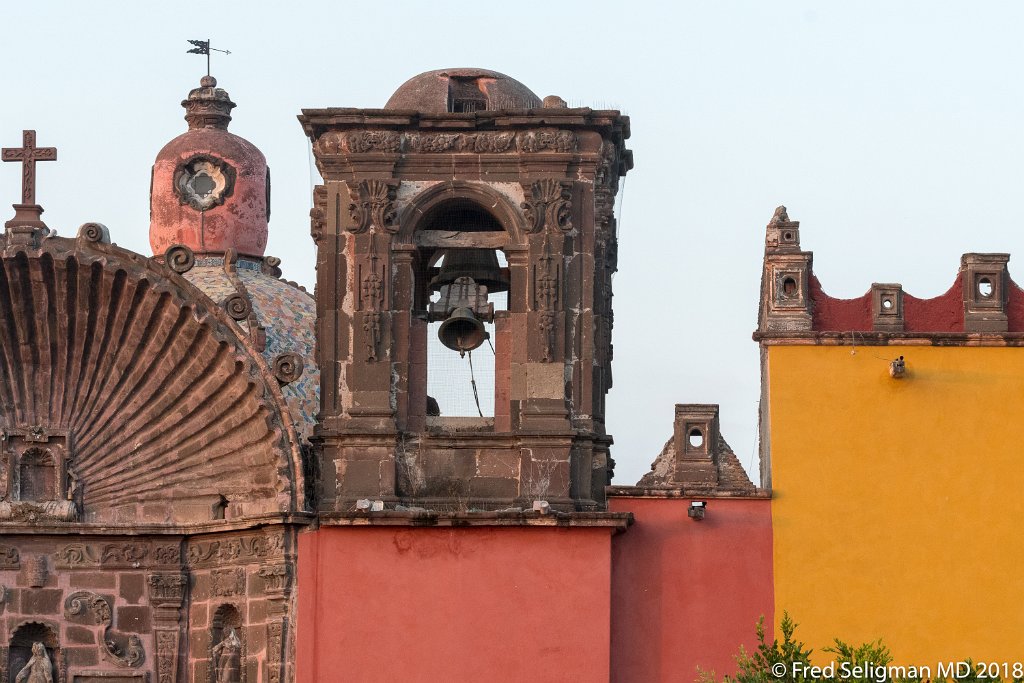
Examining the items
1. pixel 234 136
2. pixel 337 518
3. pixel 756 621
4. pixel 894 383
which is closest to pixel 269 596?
pixel 337 518

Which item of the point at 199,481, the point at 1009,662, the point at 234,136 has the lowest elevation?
the point at 1009,662

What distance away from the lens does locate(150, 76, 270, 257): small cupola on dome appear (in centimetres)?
3678

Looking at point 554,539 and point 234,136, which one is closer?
point 554,539

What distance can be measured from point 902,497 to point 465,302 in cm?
456

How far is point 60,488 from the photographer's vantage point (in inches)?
1101

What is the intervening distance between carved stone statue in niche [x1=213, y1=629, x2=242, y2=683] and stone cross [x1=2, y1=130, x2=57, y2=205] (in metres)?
4.96

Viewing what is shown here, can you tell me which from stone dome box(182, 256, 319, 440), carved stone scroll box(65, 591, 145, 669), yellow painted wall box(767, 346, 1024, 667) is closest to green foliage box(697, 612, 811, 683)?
yellow painted wall box(767, 346, 1024, 667)

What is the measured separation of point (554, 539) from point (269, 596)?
2.72 m

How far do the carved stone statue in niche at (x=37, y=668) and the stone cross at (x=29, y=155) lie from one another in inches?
180

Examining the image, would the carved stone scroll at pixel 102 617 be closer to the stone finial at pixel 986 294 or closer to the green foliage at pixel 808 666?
the green foliage at pixel 808 666

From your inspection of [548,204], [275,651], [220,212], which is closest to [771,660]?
[275,651]

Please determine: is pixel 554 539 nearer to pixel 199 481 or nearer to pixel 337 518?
pixel 337 518

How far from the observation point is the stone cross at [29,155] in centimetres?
2859

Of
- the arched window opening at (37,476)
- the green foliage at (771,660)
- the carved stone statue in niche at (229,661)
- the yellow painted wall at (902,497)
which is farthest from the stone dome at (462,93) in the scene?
the green foliage at (771,660)
